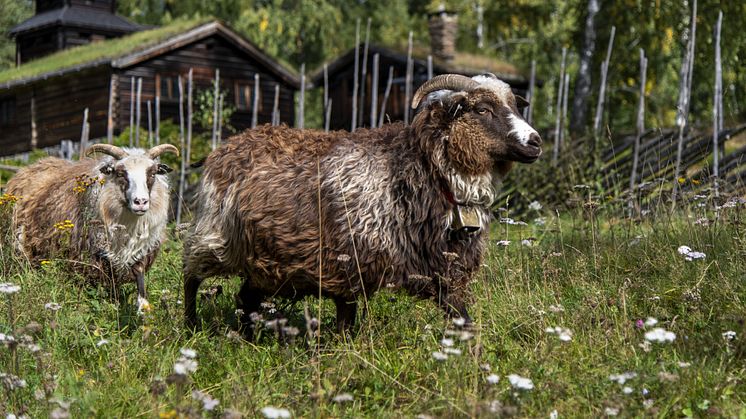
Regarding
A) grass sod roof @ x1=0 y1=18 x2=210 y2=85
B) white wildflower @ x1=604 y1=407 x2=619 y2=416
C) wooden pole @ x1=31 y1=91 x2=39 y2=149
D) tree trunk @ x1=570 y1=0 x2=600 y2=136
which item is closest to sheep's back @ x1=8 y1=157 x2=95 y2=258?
white wildflower @ x1=604 y1=407 x2=619 y2=416

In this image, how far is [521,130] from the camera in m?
4.56

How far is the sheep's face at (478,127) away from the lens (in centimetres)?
465

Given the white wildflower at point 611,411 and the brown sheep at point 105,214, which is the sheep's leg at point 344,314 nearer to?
the brown sheep at point 105,214

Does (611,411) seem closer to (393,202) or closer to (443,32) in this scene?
(393,202)

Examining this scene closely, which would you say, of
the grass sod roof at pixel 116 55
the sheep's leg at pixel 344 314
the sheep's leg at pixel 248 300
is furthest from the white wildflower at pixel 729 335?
the grass sod roof at pixel 116 55

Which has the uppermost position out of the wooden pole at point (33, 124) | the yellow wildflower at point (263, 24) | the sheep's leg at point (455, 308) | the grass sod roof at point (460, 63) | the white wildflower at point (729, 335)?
the yellow wildflower at point (263, 24)

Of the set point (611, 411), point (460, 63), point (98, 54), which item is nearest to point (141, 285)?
point (611, 411)

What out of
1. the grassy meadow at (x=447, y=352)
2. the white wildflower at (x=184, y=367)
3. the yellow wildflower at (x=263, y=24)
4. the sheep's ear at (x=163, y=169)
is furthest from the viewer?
the yellow wildflower at (x=263, y=24)

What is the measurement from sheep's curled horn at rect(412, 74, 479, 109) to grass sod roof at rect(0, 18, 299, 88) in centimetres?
1890

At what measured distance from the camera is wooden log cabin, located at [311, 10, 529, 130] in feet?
72.3

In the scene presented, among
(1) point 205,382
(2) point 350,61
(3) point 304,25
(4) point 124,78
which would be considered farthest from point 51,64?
(1) point 205,382

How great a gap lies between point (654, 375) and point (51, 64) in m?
24.1

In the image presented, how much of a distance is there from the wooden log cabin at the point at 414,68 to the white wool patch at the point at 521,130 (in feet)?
50.8

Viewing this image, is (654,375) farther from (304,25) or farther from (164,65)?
(304,25)
